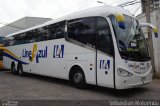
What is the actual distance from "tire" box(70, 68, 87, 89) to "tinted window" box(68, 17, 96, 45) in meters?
1.42

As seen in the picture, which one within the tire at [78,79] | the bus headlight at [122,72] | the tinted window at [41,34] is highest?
the tinted window at [41,34]

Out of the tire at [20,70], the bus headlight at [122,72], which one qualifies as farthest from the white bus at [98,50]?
the tire at [20,70]

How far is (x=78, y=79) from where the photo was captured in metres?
9.73

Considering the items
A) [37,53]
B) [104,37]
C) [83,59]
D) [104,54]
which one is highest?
[104,37]

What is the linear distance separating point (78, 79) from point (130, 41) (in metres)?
2.97

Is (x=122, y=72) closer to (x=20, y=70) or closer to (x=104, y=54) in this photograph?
(x=104, y=54)

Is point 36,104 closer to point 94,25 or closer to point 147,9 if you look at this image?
point 94,25

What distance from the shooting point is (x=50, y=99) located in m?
7.72

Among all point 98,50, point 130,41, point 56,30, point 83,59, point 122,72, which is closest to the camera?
point 122,72

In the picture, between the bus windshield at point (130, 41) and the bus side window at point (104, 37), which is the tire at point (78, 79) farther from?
the bus windshield at point (130, 41)

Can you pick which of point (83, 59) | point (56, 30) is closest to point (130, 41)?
point (83, 59)

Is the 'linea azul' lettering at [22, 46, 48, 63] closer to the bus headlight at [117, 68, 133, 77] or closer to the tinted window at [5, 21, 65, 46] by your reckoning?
the tinted window at [5, 21, 65, 46]

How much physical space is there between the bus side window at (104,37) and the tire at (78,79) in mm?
1701

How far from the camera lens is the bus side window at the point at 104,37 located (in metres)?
8.18
